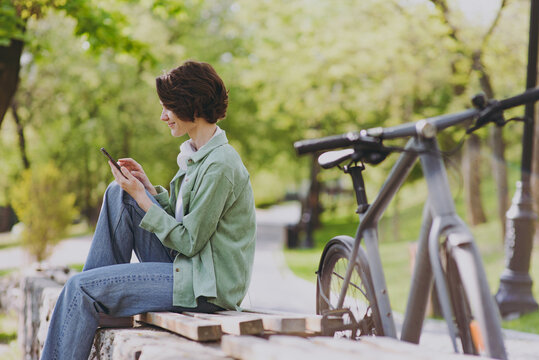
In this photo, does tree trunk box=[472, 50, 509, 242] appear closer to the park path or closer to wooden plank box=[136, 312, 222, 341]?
the park path

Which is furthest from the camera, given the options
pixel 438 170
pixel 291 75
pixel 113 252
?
pixel 291 75

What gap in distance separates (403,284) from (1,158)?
24724 mm

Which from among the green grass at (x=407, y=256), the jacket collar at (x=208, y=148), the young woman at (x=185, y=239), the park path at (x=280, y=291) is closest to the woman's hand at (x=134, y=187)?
the young woman at (x=185, y=239)

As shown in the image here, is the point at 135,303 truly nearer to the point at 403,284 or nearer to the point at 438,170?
the point at 438,170

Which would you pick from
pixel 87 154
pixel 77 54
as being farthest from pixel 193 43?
pixel 87 154

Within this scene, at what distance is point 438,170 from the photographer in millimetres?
2352

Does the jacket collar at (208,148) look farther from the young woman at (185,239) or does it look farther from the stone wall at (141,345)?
the stone wall at (141,345)

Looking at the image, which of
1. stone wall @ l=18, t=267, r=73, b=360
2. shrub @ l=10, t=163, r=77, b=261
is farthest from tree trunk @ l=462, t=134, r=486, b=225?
stone wall @ l=18, t=267, r=73, b=360

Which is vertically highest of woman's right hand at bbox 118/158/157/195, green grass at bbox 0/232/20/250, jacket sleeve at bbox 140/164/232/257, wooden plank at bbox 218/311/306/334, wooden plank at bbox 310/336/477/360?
green grass at bbox 0/232/20/250

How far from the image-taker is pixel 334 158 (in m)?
3.03

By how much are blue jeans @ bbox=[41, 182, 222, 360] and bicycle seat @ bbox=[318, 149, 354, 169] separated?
96 cm

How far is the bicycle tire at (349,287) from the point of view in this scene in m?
3.01

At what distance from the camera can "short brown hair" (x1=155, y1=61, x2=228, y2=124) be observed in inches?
139

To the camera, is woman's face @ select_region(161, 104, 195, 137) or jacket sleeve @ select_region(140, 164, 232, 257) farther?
woman's face @ select_region(161, 104, 195, 137)
